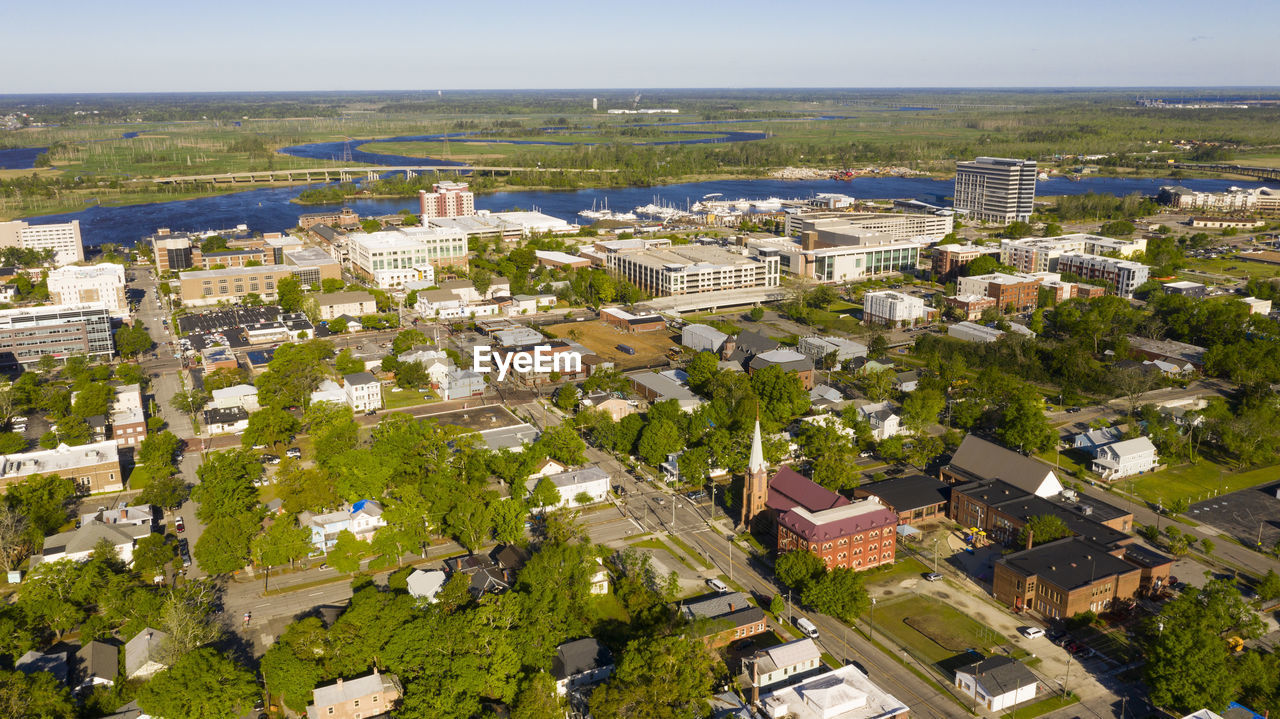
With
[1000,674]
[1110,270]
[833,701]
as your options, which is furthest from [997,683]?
[1110,270]

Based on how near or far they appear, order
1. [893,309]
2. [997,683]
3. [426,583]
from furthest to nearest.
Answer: [893,309] < [426,583] < [997,683]

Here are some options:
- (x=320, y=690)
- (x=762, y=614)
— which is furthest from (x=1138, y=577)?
(x=320, y=690)

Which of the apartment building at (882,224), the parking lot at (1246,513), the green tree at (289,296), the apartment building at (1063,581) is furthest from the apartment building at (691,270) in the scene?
the apartment building at (1063,581)

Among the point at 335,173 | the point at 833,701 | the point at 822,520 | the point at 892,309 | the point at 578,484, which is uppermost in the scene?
the point at 335,173

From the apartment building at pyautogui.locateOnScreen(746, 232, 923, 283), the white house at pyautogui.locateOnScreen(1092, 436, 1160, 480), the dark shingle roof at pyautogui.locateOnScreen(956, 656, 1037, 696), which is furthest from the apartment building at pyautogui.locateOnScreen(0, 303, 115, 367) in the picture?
the white house at pyautogui.locateOnScreen(1092, 436, 1160, 480)

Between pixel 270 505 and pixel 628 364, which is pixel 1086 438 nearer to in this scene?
pixel 628 364

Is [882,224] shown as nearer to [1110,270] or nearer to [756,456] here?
[1110,270]

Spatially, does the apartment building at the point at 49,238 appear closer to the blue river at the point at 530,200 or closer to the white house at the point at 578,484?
the blue river at the point at 530,200
